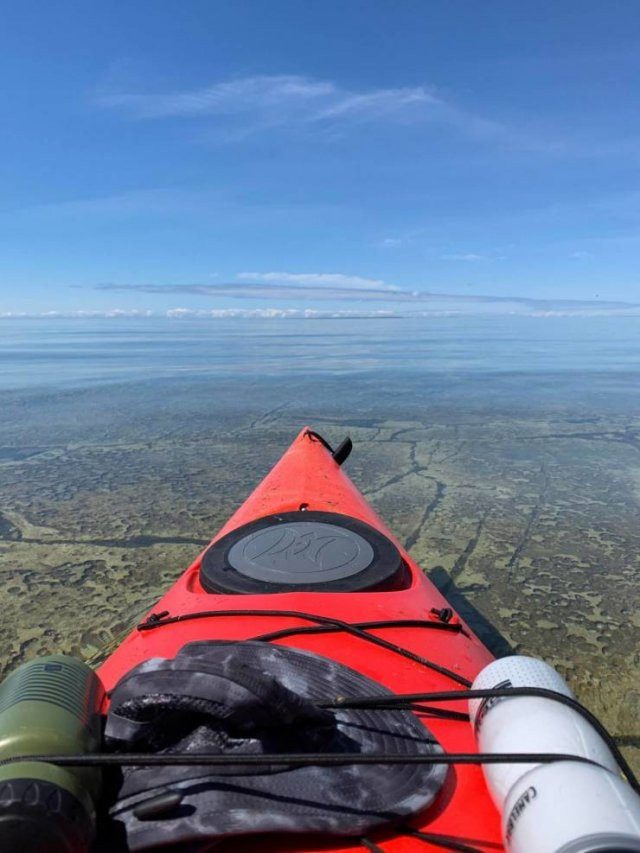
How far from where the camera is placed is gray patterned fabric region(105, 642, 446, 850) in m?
1.13

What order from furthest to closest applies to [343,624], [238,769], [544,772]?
1. [343,624]
2. [238,769]
3. [544,772]

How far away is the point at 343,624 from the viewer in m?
1.95

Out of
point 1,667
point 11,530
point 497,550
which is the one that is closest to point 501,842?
point 1,667

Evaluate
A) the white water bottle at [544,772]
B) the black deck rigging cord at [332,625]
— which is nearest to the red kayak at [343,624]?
the black deck rigging cord at [332,625]

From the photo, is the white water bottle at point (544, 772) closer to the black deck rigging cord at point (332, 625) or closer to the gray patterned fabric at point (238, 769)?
the gray patterned fabric at point (238, 769)

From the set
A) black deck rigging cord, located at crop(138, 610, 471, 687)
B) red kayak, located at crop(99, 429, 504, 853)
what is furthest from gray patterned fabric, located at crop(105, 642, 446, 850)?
black deck rigging cord, located at crop(138, 610, 471, 687)

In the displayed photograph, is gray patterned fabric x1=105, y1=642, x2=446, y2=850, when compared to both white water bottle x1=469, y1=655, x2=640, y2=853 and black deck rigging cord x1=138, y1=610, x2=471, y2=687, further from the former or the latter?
black deck rigging cord x1=138, y1=610, x2=471, y2=687

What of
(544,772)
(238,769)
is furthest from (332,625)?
(544,772)

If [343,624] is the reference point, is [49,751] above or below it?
above

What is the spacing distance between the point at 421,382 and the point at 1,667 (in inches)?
465

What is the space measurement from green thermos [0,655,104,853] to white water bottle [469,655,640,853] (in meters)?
0.77

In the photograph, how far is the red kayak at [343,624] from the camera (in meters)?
1.21

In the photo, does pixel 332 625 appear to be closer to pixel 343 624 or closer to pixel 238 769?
pixel 343 624

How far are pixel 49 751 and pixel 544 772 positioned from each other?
916mm
